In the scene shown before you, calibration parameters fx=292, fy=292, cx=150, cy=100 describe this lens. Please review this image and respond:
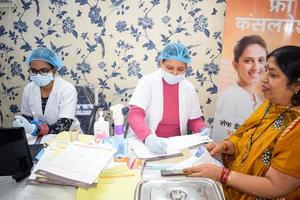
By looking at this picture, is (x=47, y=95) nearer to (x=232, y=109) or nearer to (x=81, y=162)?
(x=81, y=162)

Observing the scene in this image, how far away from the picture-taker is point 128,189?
1.26 meters

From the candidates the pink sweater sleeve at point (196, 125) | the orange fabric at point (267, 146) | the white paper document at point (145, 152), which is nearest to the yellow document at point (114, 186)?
the white paper document at point (145, 152)

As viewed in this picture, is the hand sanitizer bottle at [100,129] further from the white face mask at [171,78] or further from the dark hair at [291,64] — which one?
the dark hair at [291,64]

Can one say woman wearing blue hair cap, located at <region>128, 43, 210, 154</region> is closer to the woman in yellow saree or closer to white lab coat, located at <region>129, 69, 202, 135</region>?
white lab coat, located at <region>129, 69, 202, 135</region>

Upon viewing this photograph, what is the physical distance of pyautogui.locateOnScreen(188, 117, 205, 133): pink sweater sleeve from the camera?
2209mm

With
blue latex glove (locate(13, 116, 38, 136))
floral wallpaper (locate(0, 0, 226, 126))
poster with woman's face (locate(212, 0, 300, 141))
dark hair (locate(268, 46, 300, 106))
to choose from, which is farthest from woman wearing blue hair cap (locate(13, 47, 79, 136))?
dark hair (locate(268, 46, 300, 106))

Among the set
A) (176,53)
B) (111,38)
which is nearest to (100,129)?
(176,53)

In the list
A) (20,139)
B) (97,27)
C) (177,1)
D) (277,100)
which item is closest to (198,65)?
(177,1)

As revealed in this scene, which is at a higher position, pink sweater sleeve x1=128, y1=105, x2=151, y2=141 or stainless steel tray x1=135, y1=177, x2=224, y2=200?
pink sweater sleeve x1=128, y1=105, x2=151, y2=141

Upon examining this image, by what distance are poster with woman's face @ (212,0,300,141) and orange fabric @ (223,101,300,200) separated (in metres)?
0.91

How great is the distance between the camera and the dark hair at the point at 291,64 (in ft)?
4.25

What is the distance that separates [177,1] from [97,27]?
31.2 inches

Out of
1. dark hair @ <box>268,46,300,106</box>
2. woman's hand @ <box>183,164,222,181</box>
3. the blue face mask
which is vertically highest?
dark hair @ <box>268,46,300,106</box>

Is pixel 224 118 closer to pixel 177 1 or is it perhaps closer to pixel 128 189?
pixel 177 1
